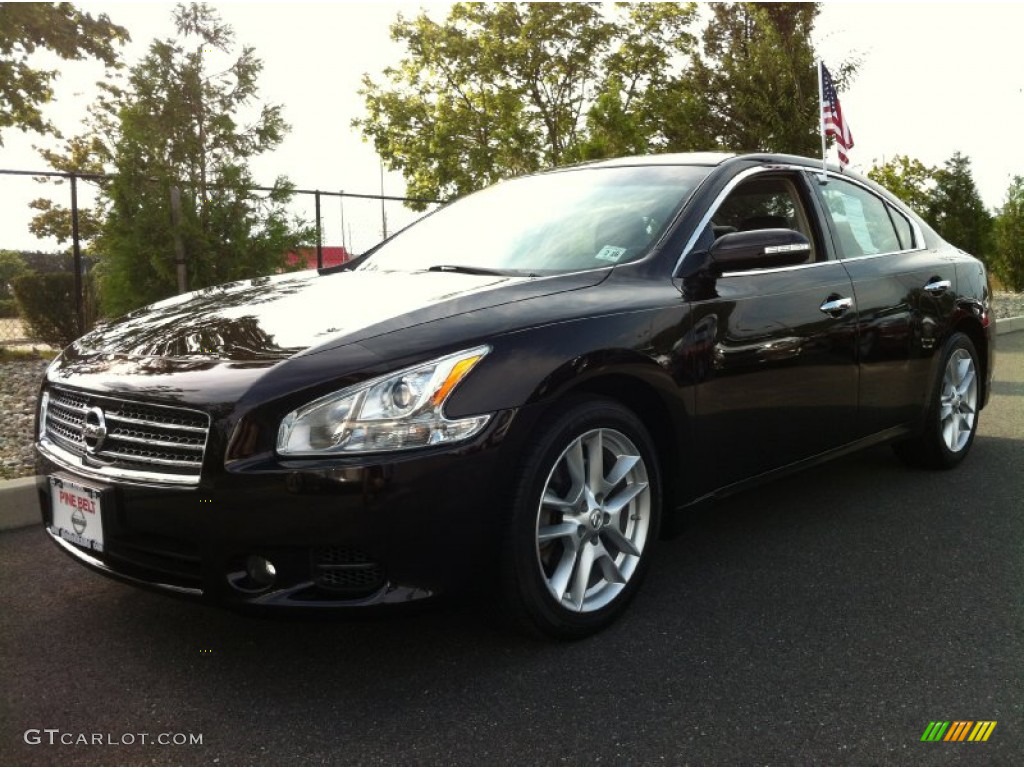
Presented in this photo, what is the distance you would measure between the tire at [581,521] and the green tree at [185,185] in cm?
595

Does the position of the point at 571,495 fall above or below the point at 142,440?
below

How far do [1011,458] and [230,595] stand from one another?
4.65 meters

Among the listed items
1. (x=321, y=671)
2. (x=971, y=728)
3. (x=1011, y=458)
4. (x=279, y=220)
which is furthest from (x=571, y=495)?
(x=279, y=220)

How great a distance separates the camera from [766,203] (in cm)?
419

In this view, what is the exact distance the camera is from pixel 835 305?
4.05m

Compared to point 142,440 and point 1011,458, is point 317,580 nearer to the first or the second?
point 142,440

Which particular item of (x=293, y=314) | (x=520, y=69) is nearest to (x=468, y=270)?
(x=293, y=314)

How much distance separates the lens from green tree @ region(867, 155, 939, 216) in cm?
2358

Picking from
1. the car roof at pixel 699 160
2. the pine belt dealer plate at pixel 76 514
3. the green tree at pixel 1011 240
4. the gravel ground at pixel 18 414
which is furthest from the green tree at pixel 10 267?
the green tree at pixel 1011 240

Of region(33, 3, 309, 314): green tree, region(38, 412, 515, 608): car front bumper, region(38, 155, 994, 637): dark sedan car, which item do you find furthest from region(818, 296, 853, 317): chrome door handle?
region(33, 3, 309, 314): green tree

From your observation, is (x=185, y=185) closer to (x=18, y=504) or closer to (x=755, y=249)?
(x=18, y=504)

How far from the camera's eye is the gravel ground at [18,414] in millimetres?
5074

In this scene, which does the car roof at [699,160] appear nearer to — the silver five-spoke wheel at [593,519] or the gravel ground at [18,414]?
the silver five-spoke wheel at [593,519]

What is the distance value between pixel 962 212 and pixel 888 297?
750 inches
